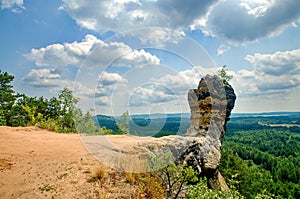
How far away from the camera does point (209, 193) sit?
5.61 meters

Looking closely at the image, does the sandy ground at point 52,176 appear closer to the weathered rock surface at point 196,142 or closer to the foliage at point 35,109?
the weathered rock surface at point 196,142

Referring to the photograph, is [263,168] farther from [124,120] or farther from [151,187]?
[151,187]

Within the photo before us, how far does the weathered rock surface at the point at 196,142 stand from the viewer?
27.1ft

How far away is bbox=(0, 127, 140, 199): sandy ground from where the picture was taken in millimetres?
5422

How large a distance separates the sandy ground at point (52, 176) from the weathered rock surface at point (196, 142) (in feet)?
2.89

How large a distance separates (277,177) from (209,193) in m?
54.2

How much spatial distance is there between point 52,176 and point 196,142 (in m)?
6.37

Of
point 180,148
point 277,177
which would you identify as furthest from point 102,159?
point 277,177

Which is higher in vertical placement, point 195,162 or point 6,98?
point 6,98

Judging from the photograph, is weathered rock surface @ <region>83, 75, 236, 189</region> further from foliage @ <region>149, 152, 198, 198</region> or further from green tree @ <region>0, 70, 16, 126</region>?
green tree @ <region>0, 70, 16, 126</region>

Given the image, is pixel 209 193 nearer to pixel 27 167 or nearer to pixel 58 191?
pixel 58 191

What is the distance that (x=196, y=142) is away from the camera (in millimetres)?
10336

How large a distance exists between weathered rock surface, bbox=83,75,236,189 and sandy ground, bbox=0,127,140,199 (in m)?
0.88

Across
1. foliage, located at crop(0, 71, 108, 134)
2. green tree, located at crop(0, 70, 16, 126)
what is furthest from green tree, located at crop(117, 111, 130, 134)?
green tree, located at crop(0, 70, 16, 126)
